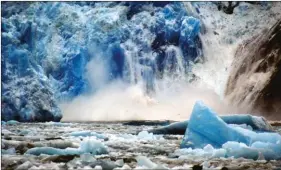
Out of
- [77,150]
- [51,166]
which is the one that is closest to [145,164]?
[51,166]

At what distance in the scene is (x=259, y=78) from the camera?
36812mm

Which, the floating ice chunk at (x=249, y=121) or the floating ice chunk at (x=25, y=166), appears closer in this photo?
the floating ice chunk at (x=25, y=166)

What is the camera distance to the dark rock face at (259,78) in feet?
111

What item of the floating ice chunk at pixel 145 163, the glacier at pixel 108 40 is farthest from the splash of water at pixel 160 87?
the floating ice chunk at pixel 145 163

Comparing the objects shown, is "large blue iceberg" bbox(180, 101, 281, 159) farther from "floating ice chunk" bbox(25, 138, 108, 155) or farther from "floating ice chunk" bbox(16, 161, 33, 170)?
"floating ice chunk" bbox(16, 161, 33, 170)

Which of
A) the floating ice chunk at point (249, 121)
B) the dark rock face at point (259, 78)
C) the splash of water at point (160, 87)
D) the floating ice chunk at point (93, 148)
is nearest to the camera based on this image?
the floating ice chunk at point (93, 148)

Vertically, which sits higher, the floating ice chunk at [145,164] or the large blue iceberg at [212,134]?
the large blue iceberg at [212,134]

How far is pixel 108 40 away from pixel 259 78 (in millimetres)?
16520

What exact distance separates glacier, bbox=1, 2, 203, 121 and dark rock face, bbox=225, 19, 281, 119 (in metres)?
7.46

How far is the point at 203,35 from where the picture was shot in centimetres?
5122

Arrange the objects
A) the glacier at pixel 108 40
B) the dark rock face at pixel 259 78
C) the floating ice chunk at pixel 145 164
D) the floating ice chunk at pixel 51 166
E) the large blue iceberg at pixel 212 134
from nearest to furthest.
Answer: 1. the floating ice chunk at pixel 145 164
2. the floating ice chunk at pixel 51 166
3. the large blue iceberg at pixel 212 134
4. the dark rock face at pixel 259 78
5. the glacier at pixel 108 40

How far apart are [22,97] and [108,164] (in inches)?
874

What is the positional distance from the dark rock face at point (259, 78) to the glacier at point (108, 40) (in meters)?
7.46

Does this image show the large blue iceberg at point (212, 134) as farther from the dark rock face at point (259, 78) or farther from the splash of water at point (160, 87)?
the splash of water at point (160, 87)
